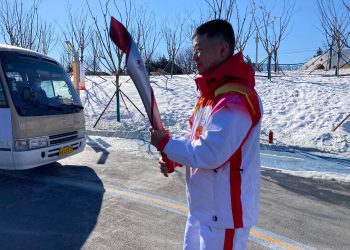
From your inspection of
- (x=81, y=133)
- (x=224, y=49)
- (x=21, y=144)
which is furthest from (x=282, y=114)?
(x=224, y=49)

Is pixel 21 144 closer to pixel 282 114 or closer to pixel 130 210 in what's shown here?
pixel 130 210

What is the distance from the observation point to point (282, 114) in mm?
12008

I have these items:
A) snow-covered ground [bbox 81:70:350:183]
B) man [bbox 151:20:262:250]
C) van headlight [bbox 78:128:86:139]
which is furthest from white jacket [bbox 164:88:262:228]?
snow-covered ground [bbox 81:70:350:183]

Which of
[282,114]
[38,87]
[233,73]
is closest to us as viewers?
[233,73]

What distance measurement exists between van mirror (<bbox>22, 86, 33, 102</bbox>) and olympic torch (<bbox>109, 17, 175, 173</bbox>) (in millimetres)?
4464

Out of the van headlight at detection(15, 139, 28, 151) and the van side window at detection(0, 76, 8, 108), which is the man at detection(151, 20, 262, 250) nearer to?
the van headlight at detection(15, 139, 28, 151)

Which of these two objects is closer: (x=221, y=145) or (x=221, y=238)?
(x=221, y=145)

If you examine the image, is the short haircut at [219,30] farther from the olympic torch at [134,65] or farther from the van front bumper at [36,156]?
the van front bumper at [36,156]

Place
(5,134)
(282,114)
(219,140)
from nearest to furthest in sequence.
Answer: (219,140) → (5,134) → (282,114)

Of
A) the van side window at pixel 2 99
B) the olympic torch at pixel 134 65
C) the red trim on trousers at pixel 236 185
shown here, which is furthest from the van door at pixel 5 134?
the red trim on trousers at pixel 236 185

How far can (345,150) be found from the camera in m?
8.59

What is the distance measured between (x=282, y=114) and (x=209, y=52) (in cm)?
1059

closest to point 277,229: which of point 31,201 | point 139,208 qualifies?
point 139,208

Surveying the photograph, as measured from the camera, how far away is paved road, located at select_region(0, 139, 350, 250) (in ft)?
12.6
